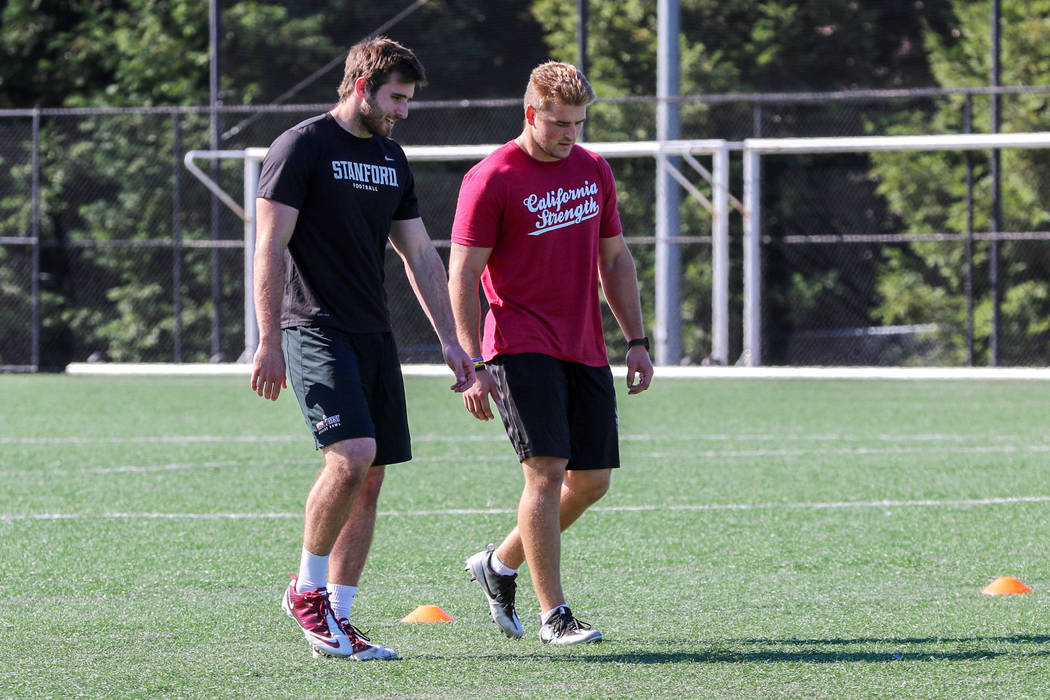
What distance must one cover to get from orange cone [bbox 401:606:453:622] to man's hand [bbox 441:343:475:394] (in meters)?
0.87

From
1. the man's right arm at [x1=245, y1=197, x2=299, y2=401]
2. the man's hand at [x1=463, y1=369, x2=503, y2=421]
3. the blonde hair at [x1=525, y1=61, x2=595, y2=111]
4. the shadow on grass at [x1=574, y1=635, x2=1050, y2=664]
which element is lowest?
the shadow on grass at [x1=574, y1=635, x2=1050, y2=664]

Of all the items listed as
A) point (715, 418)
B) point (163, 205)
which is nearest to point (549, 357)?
point (715, 418)

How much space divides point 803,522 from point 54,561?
3.47 m

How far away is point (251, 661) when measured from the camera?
15.7 ft

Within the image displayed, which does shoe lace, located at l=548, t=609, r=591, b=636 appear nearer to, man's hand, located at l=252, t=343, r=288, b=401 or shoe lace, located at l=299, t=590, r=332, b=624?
shoe lace, located at l=299, t=590, r=332, b=624

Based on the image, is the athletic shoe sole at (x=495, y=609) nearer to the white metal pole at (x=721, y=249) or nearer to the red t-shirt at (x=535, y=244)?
the red t-shirt at (x=535, y=244)

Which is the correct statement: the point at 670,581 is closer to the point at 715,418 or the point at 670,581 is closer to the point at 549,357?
the point at 549,357

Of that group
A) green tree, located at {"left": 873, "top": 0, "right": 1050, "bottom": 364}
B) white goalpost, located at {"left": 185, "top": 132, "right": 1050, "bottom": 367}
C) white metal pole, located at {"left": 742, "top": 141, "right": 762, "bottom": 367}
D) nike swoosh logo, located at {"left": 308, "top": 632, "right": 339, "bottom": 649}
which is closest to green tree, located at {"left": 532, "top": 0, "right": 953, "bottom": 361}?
green tree, located at {"left": 873, "top": 0, "right": 1050, "bottom": 364}

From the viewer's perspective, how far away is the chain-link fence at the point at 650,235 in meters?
19.5

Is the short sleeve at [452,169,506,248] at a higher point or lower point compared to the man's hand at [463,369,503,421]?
higher

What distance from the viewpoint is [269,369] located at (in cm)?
477

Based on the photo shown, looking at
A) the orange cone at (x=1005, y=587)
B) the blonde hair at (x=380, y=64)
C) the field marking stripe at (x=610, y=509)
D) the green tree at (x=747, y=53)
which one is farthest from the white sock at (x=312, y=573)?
the green tree at (x=747, y=53)

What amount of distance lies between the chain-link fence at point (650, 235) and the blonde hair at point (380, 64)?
547 inches

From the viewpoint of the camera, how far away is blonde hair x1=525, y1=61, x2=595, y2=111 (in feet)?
16.4
